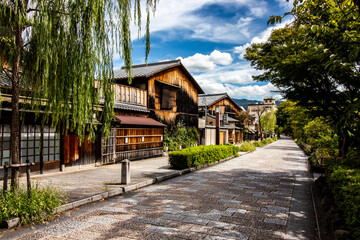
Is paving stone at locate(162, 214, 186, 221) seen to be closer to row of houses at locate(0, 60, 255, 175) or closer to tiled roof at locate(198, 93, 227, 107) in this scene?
row of houses at locate(0, 60, 255, 175)

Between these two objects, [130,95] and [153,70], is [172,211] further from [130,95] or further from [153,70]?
[153,70]

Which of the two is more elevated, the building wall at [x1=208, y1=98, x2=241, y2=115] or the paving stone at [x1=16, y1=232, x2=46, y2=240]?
the building wall at [x1=208, y1=98, x2=241, y2=115]

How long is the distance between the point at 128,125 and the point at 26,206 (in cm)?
1058

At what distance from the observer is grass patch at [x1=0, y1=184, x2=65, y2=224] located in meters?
4.95

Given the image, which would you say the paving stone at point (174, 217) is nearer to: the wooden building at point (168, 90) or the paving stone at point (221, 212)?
the paving stone at point (221, 212)

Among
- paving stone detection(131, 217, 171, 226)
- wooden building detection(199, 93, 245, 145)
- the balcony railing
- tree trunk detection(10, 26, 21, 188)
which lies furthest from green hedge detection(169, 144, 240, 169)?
wooden building detection(199, 93, 245, 145)

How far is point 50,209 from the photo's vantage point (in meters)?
5.50

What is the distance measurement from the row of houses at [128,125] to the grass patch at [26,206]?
125 cm

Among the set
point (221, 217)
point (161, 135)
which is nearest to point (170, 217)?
point (221, 217)

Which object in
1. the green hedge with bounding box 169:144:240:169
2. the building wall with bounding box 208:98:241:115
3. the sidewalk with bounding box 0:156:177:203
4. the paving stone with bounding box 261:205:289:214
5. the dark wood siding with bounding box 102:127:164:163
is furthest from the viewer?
the building wall with bounding box 208:98:241:115

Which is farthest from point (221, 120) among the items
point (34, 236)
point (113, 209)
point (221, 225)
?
point (34, 236)

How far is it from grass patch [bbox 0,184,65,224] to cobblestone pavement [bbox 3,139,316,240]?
254 mm

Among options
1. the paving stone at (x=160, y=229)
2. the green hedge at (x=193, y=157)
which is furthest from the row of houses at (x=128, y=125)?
the green hedge at (x=193, y=157)

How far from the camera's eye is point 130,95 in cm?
1684
